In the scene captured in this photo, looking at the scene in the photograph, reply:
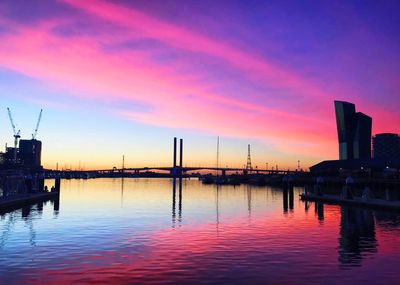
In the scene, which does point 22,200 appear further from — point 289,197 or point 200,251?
point 200,251

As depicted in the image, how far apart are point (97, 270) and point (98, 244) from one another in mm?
8784

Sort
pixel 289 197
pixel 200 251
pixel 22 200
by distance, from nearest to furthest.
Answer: pixel 200 251, pixel 22 200, pixel 289 197

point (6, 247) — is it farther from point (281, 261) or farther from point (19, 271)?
point (281, 261)

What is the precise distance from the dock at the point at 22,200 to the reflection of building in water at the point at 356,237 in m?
42.2

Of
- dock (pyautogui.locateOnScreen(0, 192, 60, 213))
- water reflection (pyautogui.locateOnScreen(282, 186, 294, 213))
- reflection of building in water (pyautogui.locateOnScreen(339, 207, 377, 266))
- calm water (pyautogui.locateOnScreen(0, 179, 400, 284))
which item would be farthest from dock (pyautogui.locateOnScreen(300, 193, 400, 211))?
dock (pyautogui.locateOnScreen(0, 192, 60, 213))

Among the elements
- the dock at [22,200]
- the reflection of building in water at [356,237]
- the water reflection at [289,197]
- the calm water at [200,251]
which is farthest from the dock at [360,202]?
the dock at [22,200]

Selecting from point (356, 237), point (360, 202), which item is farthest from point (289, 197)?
point (356, 237)

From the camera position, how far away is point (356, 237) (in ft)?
117

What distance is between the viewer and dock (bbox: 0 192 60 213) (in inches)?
2294

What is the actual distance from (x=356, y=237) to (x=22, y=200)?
50.4 m

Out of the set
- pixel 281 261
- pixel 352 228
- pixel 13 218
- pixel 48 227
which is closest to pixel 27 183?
pixel 13 218

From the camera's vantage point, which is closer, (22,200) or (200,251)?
(200,251)

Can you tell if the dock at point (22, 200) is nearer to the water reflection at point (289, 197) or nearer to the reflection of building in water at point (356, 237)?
the water reflection at point (289, 197)

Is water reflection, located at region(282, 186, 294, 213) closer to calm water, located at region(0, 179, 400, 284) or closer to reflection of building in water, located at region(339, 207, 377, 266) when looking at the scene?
reflection of building in water, located at region(339, 207, 377, 266)
